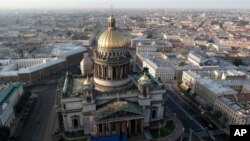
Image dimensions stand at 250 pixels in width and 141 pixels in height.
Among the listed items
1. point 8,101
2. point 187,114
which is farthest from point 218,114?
point 8,101

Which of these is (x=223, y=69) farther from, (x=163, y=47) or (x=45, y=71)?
(x=45, y=71)

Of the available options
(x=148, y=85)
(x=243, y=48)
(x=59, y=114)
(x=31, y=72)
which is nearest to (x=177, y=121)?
(x=148, y=85)

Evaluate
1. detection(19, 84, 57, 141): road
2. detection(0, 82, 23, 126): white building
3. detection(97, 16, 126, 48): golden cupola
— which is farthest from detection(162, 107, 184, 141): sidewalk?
detection(0, 82, 23, 126): white building

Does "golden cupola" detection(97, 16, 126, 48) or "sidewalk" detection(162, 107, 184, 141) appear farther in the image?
"golden cupola" detection(97, 16, 126, 48)

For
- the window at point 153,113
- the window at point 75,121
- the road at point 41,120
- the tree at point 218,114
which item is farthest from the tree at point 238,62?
the window at point 75,121

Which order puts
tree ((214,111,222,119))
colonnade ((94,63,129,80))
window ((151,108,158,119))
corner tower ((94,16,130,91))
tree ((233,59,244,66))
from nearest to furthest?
corner tower ((94,16,130,91)) → colonnade ((94,63,129,80)) → window ((151,108,158,119)) → tree ((214,111,222,119)) → tree ((233,59,244,66))

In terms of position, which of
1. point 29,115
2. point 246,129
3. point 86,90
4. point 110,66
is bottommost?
point 29,115

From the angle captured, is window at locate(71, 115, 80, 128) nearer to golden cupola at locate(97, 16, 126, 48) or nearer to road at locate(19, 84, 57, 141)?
road at locate(19, 84, 57, 141)
